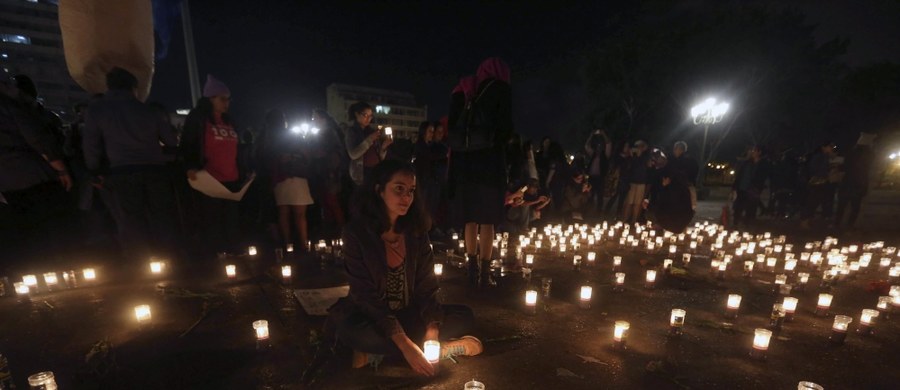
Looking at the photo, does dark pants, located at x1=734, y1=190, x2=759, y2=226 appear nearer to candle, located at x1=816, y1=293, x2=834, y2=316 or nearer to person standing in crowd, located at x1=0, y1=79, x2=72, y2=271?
candle, located at x1=816, y1=293, x2=834, y2=316

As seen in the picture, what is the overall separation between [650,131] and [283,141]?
26.3 meters

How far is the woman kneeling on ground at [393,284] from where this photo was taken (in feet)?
8.80

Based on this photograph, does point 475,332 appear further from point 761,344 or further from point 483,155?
point 761,344

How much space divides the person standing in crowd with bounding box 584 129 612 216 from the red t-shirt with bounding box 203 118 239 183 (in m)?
8.24

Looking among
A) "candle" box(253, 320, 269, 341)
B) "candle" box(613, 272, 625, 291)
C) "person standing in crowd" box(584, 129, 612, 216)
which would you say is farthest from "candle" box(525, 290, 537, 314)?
"person standing in crowd" box(584, 129, 612, 216)

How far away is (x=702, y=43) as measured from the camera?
2238cm

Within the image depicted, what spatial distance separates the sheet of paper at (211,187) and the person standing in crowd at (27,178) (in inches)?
65.8

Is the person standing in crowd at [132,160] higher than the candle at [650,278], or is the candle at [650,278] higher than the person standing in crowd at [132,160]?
the person standing in crowd at [132,160]

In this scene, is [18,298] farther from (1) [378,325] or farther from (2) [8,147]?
(1) [378,325]

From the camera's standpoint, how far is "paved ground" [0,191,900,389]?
9.18 ft

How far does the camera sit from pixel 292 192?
5707 millimetres

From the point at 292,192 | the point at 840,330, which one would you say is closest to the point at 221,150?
the point at 292,192

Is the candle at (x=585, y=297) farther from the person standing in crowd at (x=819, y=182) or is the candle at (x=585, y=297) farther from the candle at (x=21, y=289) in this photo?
the person standing in crowd at (x=819, y=182)

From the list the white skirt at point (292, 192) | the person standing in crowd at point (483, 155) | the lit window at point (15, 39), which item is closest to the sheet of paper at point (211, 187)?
the white skirt at point (292, 192)
